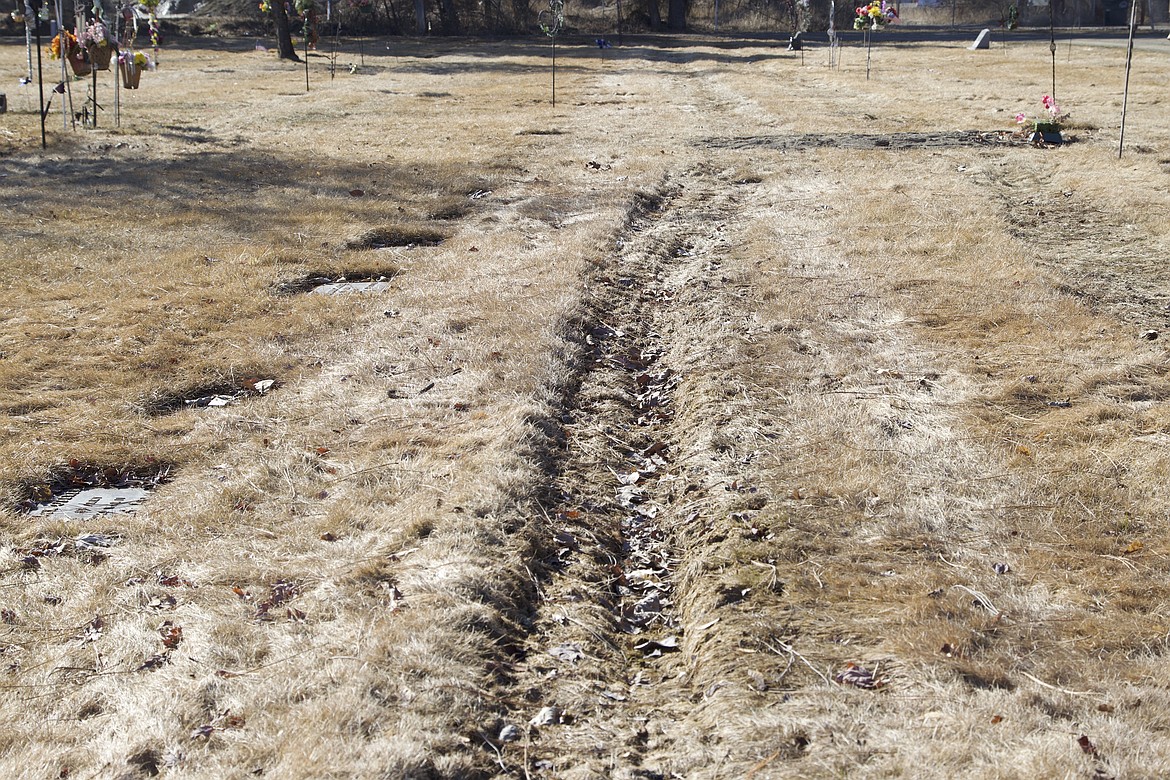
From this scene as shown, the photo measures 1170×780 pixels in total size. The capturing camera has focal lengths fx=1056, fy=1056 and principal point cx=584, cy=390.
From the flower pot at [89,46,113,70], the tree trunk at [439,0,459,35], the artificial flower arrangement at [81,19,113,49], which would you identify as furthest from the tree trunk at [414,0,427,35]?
the artificial flower arrangement at [81,19,113,49]

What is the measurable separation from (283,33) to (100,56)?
1699 cm

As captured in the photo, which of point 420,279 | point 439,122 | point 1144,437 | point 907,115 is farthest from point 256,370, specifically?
point 907,115

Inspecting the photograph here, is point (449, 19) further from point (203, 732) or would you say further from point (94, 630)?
point (203, 732)

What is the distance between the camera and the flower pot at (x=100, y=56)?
50.1ft

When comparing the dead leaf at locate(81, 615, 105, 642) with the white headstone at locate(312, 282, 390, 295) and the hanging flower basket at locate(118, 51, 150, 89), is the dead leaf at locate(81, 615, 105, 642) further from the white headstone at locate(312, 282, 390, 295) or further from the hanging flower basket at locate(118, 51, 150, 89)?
the hanging flower basket at locate(118, 51, 150, 89)

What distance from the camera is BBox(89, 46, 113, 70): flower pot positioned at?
15.3m

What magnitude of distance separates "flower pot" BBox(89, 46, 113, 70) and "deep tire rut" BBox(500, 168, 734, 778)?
36.7 feet

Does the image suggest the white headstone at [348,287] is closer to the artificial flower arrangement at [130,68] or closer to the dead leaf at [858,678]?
the dead leaf at [858,678]

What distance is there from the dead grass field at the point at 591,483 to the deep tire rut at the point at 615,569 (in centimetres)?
2

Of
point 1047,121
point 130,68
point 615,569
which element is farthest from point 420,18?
point 615,569

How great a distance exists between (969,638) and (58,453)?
4.05 meters

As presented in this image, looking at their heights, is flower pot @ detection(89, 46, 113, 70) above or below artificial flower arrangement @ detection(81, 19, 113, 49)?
below

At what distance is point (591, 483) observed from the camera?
492 cm

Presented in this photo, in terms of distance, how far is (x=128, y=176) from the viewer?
39.4ft
